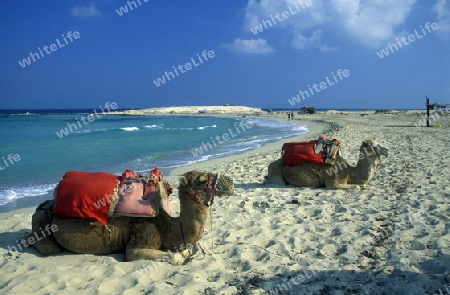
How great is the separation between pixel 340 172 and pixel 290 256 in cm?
421

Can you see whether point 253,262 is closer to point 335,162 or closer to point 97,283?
point 97,283

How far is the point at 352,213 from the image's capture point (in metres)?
6.33

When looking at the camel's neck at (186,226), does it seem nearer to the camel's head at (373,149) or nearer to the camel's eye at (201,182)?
the camel's eye at (201,182)

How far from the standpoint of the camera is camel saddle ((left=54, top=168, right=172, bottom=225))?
4441 mm

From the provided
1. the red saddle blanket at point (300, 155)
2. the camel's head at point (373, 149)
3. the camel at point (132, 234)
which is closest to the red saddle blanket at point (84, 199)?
the camel at point (132, 234)

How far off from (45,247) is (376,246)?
463cm

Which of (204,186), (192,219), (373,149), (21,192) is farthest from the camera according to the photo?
(21,192)

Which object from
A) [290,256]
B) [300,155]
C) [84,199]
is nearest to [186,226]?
[84,199]

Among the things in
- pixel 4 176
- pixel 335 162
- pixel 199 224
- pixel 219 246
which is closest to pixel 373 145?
pixel 335 162

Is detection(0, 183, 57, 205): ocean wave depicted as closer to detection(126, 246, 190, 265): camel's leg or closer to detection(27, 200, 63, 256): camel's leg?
detection(27, 200, 63, 256): camel's leg

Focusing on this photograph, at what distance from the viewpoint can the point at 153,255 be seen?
4.40 m

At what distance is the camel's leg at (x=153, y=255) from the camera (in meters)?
4.37

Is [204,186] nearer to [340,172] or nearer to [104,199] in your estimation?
[104,199]

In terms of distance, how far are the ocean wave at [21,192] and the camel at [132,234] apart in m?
5.05
